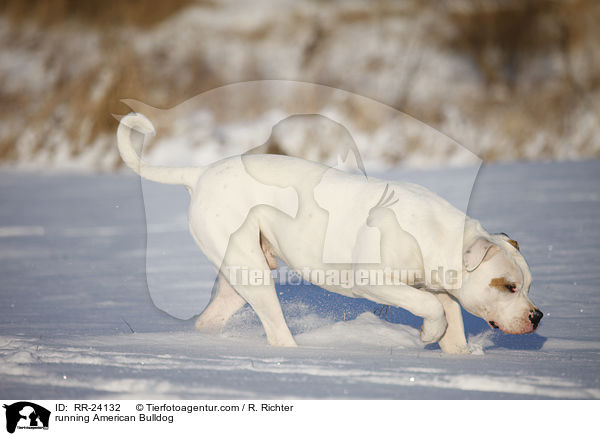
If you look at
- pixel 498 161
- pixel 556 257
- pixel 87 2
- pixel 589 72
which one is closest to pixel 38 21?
pixel 87 2

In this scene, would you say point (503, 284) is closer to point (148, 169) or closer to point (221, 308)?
point (221, 308)

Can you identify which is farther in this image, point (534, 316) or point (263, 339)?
point (263, 339)

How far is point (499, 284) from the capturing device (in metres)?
3.25

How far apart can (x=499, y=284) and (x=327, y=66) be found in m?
16.3

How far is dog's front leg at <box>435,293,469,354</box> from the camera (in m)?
3.48

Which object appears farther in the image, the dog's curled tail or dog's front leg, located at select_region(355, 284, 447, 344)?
the dog's curled tail

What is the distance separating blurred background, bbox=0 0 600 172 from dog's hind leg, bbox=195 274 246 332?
12037 mm

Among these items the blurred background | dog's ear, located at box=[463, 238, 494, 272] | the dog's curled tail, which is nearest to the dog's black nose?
dog's ear, located at box=[463, 238, 494, 272]
